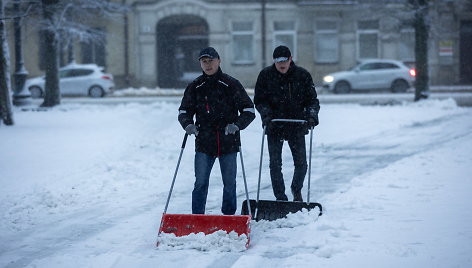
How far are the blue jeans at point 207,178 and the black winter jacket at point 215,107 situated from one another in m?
0.08

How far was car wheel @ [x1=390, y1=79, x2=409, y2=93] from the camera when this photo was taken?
101ft

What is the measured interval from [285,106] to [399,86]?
24233 millimetres

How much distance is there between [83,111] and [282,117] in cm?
1586

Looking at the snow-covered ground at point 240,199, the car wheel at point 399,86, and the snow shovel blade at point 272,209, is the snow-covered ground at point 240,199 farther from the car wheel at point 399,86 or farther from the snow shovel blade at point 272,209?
the car wheel at point 399,86

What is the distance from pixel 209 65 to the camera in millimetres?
6609

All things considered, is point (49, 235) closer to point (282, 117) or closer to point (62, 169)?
point (282, 117)

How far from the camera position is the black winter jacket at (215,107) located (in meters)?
6.73

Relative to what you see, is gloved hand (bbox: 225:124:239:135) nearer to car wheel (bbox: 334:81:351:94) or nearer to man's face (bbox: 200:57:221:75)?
man's face (bbox: 200:57:221:75)

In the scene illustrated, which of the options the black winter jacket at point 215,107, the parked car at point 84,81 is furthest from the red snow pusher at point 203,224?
the parked car at point 84,81

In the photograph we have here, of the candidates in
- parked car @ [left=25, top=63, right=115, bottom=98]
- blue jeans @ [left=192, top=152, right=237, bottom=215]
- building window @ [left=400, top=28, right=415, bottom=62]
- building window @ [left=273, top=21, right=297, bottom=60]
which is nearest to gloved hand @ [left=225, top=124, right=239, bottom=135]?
blue jeans @ [left=192, top=152, right=237, bottom=215]

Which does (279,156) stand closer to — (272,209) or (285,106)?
(285,106)

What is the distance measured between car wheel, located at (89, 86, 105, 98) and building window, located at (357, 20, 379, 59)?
543 inches

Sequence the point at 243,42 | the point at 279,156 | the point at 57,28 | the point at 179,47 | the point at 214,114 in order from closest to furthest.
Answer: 1. the point at 214,114
2. the point at 279,156
3. the point at 57,28
4. the point at 243,42
5. the point at 179,47

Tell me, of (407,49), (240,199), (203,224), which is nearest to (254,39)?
(407,49)
